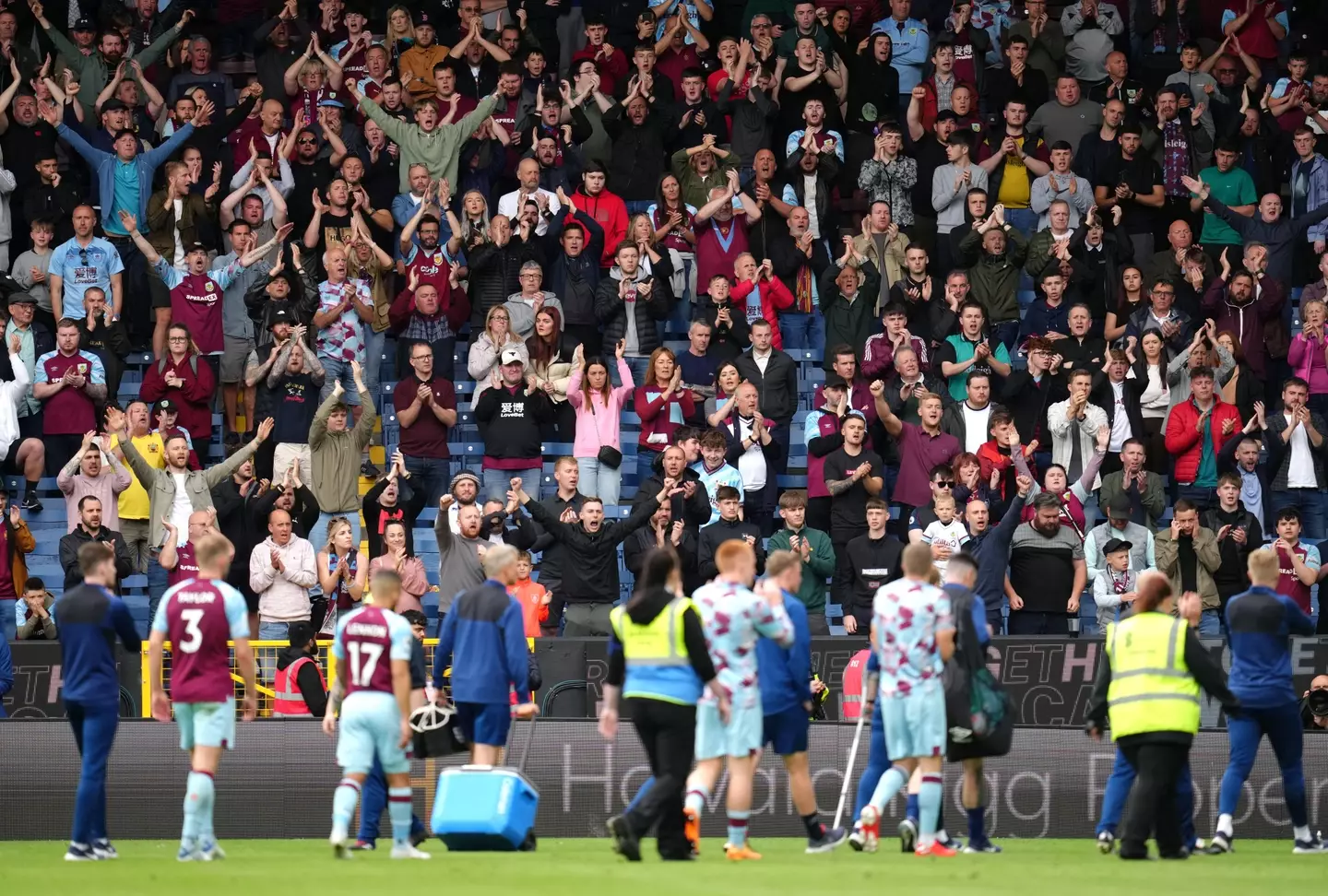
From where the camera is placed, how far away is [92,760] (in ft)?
42.8

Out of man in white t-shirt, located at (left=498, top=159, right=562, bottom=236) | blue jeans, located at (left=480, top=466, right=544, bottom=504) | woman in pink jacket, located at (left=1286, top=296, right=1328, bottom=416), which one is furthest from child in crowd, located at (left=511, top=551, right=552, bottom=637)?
woman in pink jacket, located at (left=1286, top=296, right=1328, bottom=416)

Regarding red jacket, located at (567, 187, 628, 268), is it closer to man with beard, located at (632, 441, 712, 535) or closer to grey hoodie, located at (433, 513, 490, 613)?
man with beard, located at (632, 441, 712, 535)

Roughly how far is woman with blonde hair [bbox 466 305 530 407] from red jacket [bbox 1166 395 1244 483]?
6.62 m

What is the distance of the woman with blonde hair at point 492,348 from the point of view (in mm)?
21547

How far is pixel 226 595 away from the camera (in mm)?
12945

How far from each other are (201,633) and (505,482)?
8.42 m

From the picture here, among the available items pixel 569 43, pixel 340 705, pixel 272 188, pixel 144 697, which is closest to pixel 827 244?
pixel 569 43

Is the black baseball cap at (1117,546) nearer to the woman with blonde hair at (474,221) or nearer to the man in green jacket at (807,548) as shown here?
the man in green jacket at (807,548)

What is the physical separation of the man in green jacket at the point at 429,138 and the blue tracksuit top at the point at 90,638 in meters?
11.2

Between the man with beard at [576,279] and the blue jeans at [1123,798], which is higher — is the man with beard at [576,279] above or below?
above

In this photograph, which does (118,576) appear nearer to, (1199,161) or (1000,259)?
(1000,259)

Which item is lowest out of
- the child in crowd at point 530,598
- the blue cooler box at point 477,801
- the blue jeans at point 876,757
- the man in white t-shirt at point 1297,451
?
the blue cooler box at point 477,801

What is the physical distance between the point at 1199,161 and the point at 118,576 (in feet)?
43.9

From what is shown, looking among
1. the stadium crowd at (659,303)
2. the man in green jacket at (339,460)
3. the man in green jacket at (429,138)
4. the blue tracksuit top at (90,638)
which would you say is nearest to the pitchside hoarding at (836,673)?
the stadium crowd at (659,303)
